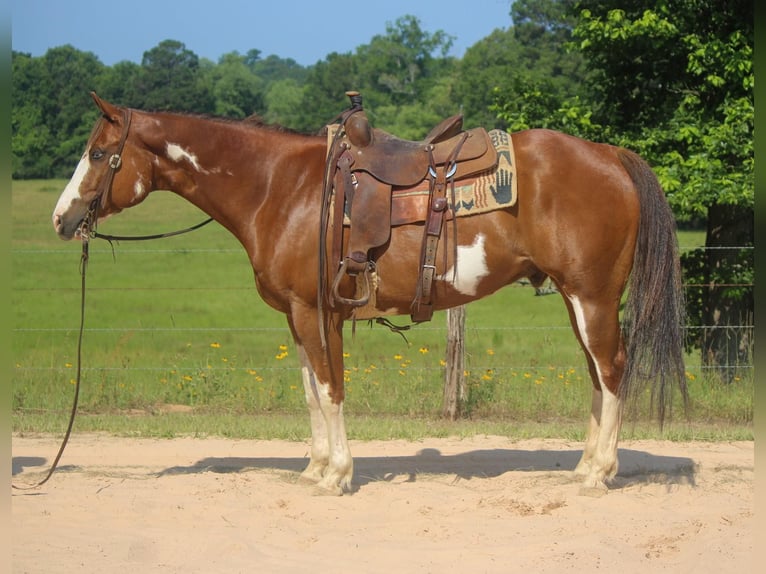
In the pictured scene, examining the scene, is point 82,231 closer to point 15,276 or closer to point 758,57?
point 758,57

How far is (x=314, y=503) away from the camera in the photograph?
5.22 m

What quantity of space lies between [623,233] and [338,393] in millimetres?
1954

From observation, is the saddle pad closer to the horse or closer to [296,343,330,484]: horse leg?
the horse

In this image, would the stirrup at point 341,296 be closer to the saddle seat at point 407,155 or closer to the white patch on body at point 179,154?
the saddle seat at point 407,155

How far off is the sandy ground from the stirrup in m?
1.17

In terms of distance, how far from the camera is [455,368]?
7898mm

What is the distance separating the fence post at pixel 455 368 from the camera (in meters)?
7.91

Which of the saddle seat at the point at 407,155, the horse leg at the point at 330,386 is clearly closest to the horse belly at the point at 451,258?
the saddle seat at the point at 407,155

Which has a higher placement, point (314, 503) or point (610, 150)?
point (610, 150)

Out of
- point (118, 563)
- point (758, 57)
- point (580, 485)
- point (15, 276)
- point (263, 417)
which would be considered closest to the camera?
point (758, 57)

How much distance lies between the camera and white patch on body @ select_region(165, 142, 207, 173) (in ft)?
17.9

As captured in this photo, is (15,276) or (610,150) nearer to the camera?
(610,150)

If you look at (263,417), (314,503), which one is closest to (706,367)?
(263,417)

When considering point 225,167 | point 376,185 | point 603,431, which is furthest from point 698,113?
point 225,167
